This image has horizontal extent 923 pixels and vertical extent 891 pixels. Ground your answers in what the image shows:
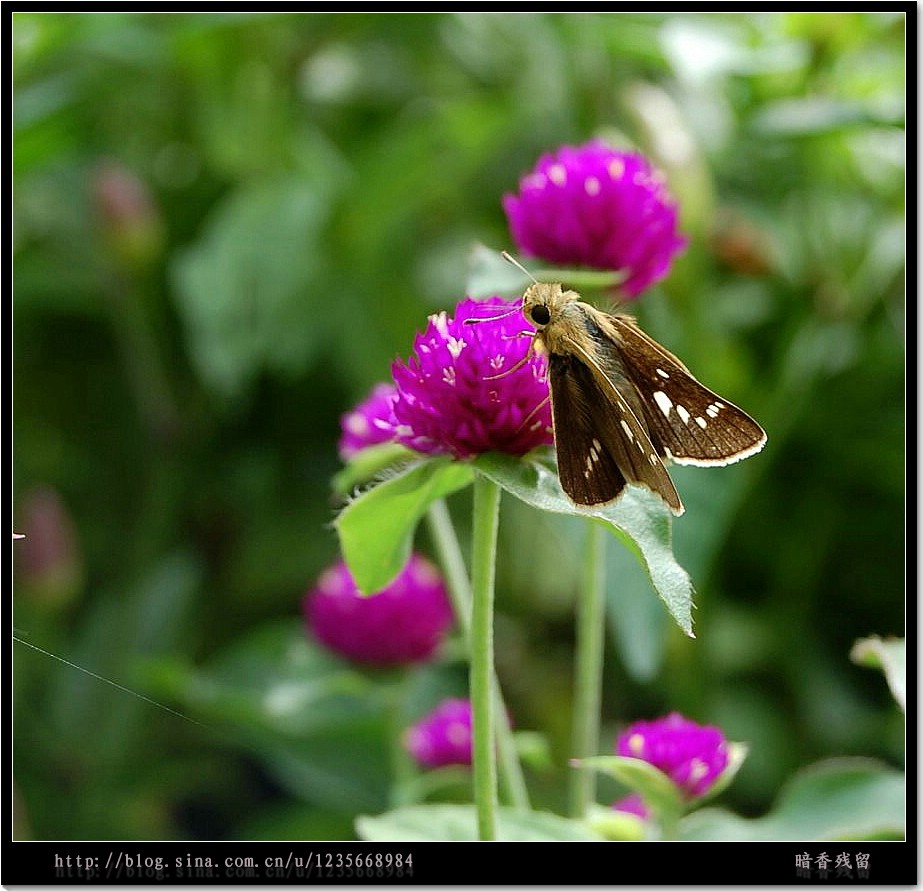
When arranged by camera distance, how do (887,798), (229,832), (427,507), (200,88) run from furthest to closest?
(200,88)
(229,832)
(887,798)
(427,507)

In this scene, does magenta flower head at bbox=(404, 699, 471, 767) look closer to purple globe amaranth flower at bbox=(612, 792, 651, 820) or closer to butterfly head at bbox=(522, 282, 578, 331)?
purple globe amaranth flower at bbox=(612, 792, 651, 820)

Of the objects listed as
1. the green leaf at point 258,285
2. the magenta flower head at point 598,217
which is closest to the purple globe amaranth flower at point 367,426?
the magenta flower head at point 598,217

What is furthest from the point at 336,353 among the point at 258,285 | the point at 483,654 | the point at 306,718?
the point at 483,654

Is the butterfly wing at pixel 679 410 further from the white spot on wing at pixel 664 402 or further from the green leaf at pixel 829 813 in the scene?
the green leaf at pixel 829 813

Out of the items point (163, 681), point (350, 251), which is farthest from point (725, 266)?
point (163, 681)

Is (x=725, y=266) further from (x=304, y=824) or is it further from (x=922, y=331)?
(x=304, y=824)

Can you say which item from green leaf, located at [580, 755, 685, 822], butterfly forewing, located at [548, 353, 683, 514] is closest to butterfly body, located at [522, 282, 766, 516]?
butterfly forewing, located at [548, 353, 683, 514]

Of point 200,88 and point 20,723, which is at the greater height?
point 200,88

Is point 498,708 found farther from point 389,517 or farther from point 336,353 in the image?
point 336,353

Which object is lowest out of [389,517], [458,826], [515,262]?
[458,826]
